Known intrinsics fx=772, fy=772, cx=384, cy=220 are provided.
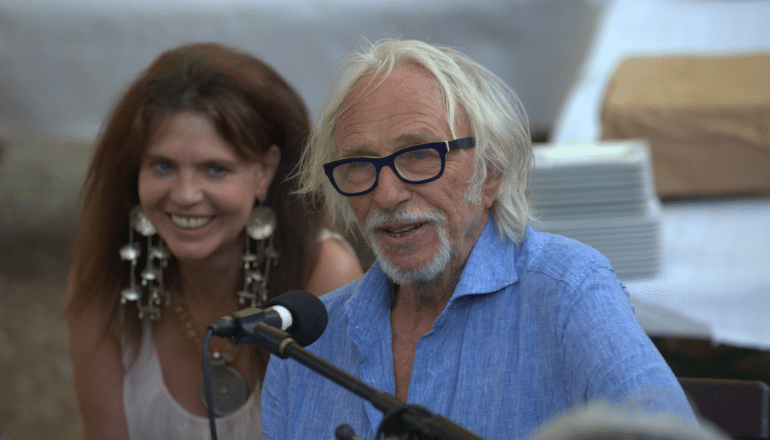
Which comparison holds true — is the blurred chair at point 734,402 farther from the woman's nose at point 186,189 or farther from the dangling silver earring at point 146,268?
the dangling silver earring at point 146,268

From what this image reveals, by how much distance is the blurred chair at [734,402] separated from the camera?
1507 millimetres

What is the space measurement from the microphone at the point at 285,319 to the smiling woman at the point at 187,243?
953 millimetres

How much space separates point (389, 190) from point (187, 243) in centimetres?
85

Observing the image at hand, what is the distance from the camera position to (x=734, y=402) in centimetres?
152

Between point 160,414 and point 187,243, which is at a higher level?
point 187,243

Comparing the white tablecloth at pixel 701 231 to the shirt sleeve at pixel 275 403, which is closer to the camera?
the shirt sleeve at pixel 275 403

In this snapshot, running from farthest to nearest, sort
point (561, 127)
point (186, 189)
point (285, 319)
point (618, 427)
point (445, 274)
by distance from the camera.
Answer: point (561, 127) < point (186, 189) < point (445, 274) < point (285, 319) < point (618, 427)

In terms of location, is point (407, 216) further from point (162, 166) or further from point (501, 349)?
point (162, 166)

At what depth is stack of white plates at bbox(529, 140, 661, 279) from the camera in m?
2.57

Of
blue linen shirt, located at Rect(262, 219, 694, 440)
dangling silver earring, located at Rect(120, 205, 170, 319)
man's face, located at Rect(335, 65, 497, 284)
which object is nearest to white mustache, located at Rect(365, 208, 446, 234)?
man's face, located at Rect(335, 65, 497, 284)

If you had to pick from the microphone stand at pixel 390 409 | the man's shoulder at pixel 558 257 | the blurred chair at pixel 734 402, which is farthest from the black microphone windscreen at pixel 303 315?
the blurred chair at pixel 734 402

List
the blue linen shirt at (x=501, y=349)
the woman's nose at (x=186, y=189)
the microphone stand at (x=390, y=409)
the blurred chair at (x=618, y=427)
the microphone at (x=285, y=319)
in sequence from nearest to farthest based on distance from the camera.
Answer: the blurred chair at (x=618, y=427) → the microphone stand at (x=390, y=409) → the microphone at (x=285, y=319) → the blue linen shirt at (x=501, y=349) → the woman's nose at (x=186, y=189)

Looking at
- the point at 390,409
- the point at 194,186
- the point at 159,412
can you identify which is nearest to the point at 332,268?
the point at 194,186

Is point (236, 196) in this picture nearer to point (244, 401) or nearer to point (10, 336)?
point (244, 401)
